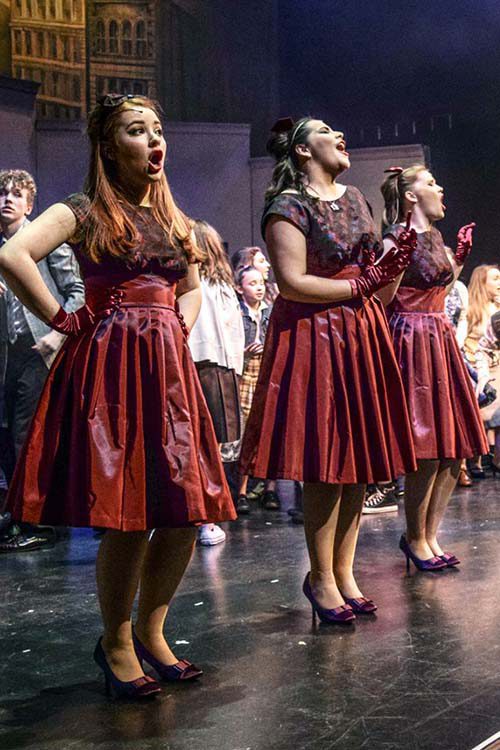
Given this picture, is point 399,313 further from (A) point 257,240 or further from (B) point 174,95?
(B) point 174,95

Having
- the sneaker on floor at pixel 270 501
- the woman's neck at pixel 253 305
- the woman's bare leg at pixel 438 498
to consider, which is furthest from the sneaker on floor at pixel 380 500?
the woman's bare leg at pixel 438 498

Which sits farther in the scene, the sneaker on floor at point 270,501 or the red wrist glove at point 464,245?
the sneaker on floor at point 270,501

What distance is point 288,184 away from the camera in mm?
3148

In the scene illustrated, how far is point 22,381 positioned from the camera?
15.8 ft

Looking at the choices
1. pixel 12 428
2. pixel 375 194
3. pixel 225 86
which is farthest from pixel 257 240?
pixel 12 428

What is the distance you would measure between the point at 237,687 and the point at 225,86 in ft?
43.6

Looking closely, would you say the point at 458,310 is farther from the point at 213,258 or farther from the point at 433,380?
the point at 433,380

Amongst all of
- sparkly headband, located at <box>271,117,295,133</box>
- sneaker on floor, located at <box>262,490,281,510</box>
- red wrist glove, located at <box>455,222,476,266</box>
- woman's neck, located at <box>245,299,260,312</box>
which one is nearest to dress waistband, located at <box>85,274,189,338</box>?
sparkly headband, located at <box>271,117,295,133</box>

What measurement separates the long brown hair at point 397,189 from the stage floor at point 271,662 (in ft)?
4.50

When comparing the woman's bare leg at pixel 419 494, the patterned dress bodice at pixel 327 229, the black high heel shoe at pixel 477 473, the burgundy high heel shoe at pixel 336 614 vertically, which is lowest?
the burgundy high heel shoe at pixel 336 614

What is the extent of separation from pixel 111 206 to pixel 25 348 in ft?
8.03

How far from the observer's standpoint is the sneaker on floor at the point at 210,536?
468 centimetres

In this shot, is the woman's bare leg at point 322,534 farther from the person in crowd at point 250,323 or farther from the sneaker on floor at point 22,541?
the person in crowd at point 250,323

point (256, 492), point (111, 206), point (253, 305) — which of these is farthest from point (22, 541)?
point (111, 206)
